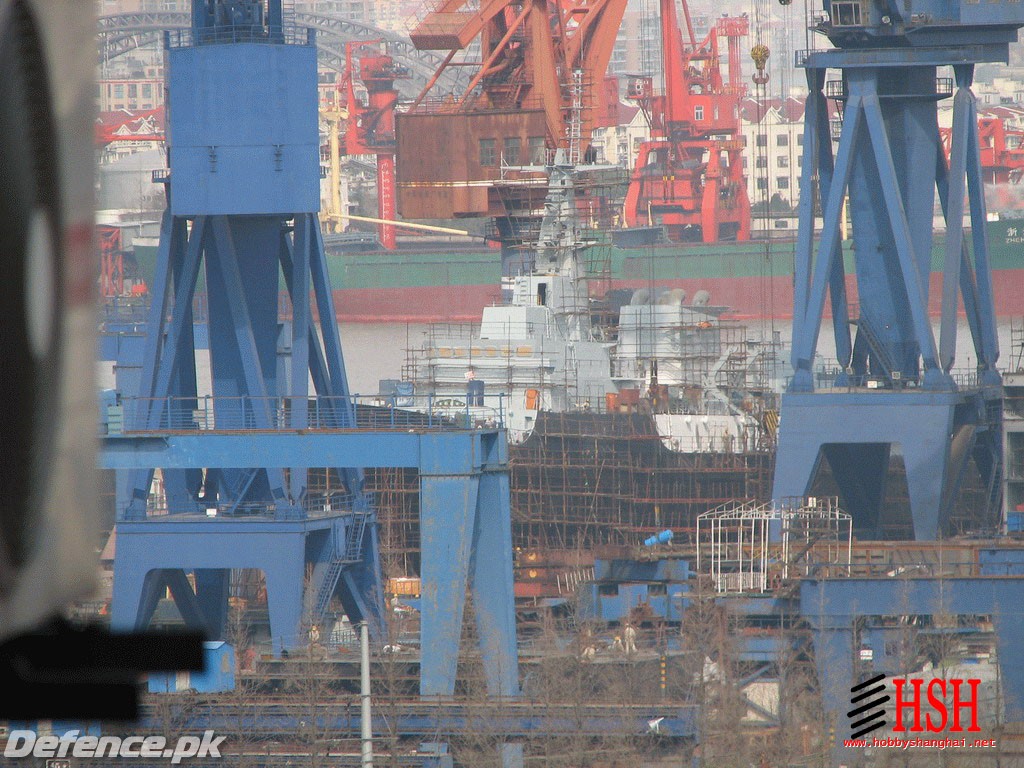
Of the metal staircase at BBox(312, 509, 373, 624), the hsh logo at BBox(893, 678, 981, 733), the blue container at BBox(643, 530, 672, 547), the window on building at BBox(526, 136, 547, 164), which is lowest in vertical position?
the hsh logo at BBox(893, 678, 981, 733)

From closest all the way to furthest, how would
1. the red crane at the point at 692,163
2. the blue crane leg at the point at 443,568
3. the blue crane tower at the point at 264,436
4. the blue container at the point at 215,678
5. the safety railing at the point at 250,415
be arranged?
1. the blue container at the point at 215,678
2. the blue crane leg at the point at 443,568
3. the blue crane tower at the point at 264,436
4. the safety railing at the point at 250,415
5. the red crane at the point at 692,163

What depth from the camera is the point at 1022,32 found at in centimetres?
14912

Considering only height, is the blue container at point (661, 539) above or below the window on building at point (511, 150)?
below

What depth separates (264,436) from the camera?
2233 centimetres

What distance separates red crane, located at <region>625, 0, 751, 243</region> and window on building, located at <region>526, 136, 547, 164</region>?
154ft

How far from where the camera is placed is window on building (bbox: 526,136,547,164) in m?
45.2

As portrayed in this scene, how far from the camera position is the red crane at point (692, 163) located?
9519cm

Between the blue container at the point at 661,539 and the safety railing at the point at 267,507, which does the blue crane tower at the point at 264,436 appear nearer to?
the safety railing at the point at 267,507

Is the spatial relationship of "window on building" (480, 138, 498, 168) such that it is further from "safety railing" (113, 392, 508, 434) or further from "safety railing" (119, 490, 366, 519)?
"safety railing" (119, 490, 366, 519)

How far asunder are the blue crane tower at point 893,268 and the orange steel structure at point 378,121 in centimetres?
7513

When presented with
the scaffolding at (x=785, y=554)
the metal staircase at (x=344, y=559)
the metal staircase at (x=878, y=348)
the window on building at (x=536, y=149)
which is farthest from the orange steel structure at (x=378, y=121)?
the metal staircase at (x=344, y=559)

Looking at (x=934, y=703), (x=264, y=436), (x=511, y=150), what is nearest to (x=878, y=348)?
(x=934, y=703)

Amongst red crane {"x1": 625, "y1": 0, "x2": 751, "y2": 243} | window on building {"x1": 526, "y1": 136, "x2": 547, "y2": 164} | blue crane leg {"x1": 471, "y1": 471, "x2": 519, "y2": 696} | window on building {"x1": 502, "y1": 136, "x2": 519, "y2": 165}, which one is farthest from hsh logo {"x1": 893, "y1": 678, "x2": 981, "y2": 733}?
red crane {"x1": 625, "y1": 0, "x2": 751, "y2": 243}

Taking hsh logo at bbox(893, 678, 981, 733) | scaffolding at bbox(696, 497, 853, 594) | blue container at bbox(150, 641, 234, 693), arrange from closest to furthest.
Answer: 1. hsh logo at bbox(893, 678, 981, 733)
2. blue container at bbox(150, 641, 234, 693)
3. scaffolding at bbox(696, 497, 853, 594)
